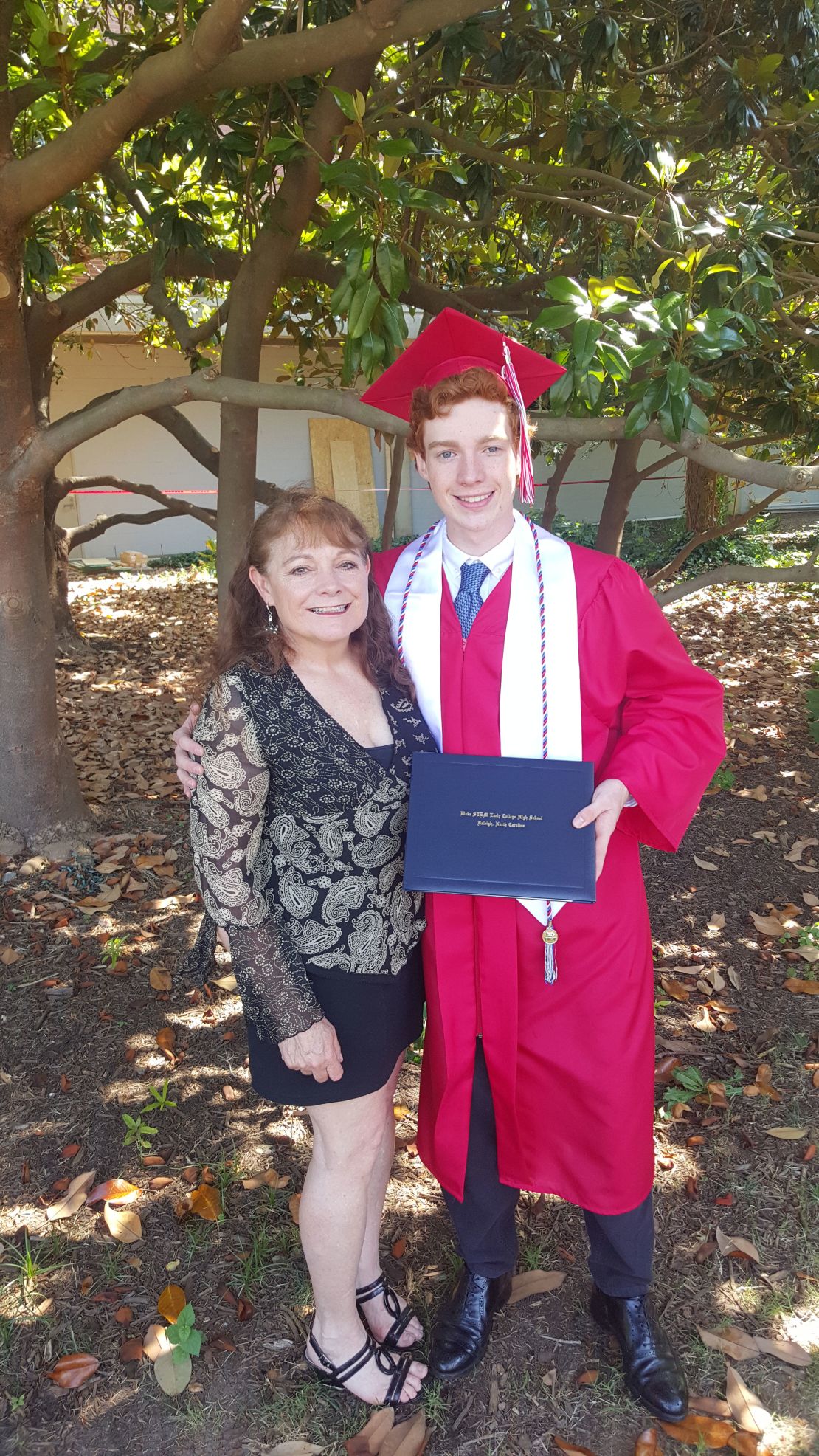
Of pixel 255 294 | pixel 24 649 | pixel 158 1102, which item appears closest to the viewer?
pixel 158 1102

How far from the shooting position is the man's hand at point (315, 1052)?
1782 mm

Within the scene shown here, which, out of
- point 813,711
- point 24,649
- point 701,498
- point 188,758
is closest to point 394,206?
point 188,758

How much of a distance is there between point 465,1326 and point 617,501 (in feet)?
14.4

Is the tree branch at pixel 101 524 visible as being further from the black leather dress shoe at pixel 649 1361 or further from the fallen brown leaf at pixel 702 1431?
the fallen brown leaf at pixel 702 1431

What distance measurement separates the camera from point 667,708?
1953mm

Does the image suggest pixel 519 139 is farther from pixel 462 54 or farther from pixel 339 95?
pixel 339 95

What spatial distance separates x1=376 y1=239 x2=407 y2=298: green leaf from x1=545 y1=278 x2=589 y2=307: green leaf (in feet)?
1.62

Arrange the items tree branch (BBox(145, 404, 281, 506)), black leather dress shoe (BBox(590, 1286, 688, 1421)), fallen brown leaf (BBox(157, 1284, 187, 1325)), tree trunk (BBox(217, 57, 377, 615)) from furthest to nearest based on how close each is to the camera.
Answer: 1. tree branch (BBox(145, 404, 281, 506))
2. tree trunk (BBox(217, 57, 377, 615))
3. fallen brown leaf (BBox(157, 1284, 187, 1325))
4. black leather dress shoe (BBox(590, 1286, 688, 1421))

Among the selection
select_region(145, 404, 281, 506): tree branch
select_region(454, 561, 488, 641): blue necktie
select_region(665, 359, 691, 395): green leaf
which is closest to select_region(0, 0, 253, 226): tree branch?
select_region(665, 359, 691, 395): green leaf

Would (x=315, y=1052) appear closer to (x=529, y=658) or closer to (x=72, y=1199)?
(x=529, y=658)

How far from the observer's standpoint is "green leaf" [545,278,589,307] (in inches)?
92.7

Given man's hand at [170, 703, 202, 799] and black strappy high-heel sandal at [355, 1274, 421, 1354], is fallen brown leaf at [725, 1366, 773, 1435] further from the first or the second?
man's hand at [170, 703, 202, 799]

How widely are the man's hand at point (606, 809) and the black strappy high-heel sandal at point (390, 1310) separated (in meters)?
1.15

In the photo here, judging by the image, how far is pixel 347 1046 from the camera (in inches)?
73.5
